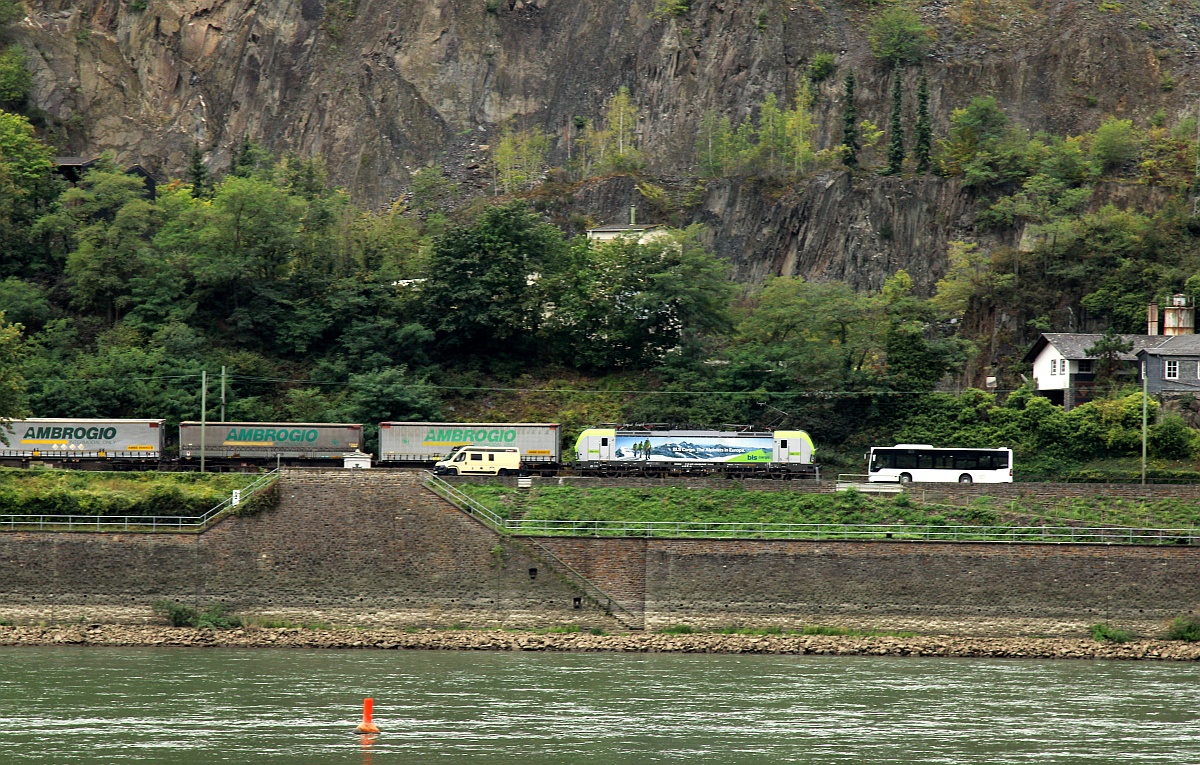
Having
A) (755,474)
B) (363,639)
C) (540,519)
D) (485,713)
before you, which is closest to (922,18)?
(755,474)

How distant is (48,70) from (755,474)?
65560 millimetres

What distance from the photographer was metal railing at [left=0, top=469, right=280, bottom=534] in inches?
1832

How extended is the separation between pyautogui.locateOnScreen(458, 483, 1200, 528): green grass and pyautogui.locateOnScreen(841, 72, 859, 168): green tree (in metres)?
45.0

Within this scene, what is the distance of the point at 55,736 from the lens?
98.4 ft

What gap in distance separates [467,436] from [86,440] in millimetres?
15694

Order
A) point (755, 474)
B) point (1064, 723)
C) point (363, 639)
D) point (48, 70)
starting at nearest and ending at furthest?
point (1064, 723), point (363, 639), point (755, 474), point (48, 70)

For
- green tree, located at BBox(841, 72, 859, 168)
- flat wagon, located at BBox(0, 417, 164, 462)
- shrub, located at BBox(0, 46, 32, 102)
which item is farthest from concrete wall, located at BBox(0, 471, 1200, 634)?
shrub, located at BBox(0, 46, 32, 102)

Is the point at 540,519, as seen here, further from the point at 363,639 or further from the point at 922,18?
the point at 922,18

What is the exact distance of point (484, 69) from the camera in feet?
357

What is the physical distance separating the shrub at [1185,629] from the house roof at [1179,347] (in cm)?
2390

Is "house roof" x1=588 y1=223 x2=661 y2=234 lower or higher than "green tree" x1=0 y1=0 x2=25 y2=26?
lower

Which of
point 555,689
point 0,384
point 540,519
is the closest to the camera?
point 555,689

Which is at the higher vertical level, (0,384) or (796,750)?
(0,384)

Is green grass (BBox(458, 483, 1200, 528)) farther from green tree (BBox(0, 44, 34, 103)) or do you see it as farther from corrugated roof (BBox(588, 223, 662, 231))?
green tree (BBox(0, 44, 34, 103))
